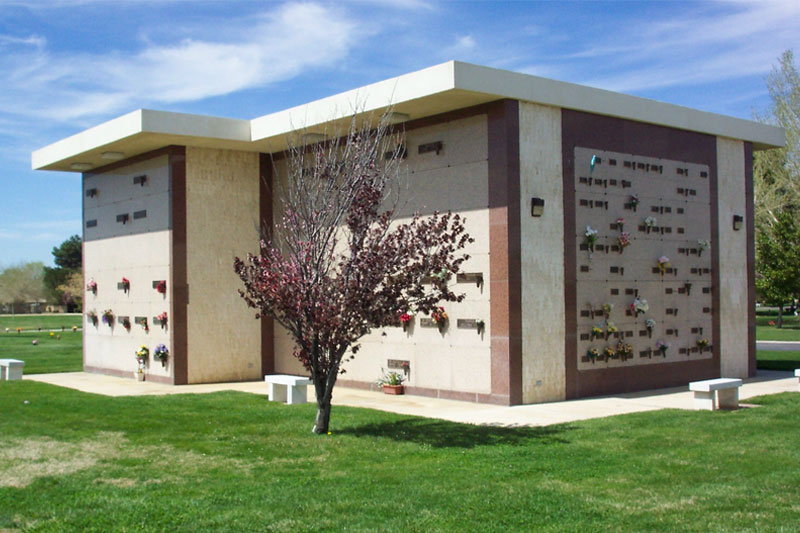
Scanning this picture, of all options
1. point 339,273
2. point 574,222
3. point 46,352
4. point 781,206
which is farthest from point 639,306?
point 781,206

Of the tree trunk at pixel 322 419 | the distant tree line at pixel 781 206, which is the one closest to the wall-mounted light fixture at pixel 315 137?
the tree trunk at pixel 322 419

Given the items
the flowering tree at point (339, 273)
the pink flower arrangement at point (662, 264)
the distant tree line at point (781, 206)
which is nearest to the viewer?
the flowering tree at point (339, 273)

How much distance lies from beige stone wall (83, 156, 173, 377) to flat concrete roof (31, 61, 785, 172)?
2.13ft

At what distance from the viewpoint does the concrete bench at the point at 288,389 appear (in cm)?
1248

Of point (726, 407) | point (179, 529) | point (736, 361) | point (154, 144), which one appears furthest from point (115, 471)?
point (736, 361)

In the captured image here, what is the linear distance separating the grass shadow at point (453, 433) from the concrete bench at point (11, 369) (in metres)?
8.90

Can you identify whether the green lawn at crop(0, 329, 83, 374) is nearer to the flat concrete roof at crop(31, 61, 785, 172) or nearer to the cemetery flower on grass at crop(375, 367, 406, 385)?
the flat concrete roof at crop(31, 61, 785, 172)

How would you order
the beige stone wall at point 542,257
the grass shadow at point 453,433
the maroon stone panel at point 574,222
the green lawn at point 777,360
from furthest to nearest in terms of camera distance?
the green lawn at point 777,360 < the maroon stone panel at point 574,222 < the beige stone wall at point 542,257 < the grass shadow at point 453,433

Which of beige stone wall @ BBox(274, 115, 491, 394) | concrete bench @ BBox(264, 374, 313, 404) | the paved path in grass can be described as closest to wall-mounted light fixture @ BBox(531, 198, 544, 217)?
beige stone wall @ BBox(274, 115, 491, 394)

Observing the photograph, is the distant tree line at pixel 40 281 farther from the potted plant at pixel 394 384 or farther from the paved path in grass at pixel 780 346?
the potted plant at pixel 394 384

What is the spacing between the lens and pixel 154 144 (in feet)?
54.5

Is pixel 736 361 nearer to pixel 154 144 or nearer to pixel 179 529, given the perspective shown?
pixel 154 144

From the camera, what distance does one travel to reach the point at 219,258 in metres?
17.0

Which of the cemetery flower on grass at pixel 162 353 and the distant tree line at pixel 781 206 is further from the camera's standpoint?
the distant tree line at pixel 781 206
